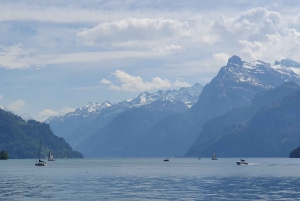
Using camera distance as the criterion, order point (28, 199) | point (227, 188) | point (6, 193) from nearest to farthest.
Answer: point (28, 199), point (6, 193), point (227, 188)

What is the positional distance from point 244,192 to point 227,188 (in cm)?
1327

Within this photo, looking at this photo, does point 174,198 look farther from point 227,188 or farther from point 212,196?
point 227,188

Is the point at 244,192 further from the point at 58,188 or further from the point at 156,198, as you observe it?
the point at 58,188

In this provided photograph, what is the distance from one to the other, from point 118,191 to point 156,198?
20810 millimetres

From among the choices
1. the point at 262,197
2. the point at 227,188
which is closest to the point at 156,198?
the point at 262,197

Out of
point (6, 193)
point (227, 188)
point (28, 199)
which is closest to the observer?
point (28, 199)

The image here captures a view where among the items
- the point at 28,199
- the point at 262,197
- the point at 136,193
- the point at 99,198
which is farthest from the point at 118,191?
the point at 262,197

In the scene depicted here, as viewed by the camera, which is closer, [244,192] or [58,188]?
[244,192]

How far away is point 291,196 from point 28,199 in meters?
59.3

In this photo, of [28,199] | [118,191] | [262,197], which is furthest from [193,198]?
[28,199]

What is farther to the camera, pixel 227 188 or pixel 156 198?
pixel 227 188

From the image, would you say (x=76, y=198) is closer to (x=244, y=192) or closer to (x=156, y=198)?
(x=156, y=198)

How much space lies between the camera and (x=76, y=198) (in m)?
125

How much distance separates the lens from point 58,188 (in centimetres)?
15362
